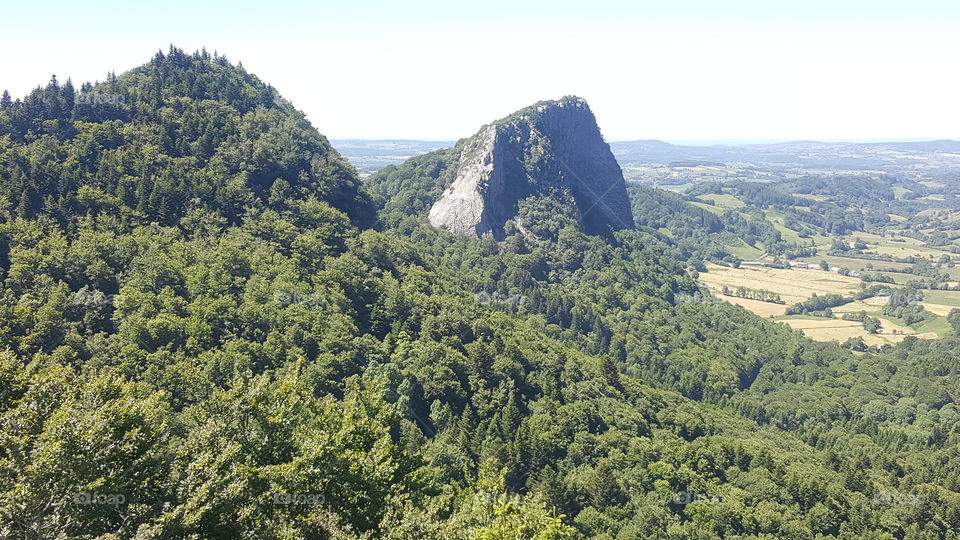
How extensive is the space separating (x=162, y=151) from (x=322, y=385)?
218ft

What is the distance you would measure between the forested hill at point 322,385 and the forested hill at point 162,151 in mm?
→ 542

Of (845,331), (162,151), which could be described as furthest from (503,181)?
(845,331)

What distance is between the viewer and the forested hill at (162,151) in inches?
3369

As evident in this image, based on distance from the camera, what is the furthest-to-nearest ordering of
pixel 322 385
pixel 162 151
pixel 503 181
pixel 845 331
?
pixel 503 181 → pixel 845 331 → pixel 162 151 → pixel 322 385

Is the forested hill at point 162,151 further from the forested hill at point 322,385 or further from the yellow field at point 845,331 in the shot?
the yellow field at point 845,331

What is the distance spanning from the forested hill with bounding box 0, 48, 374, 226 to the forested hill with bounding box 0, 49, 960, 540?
1.78ft

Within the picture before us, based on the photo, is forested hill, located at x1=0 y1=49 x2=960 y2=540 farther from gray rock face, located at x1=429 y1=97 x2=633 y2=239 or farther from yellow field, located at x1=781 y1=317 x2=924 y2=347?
gray rock face, located at x1=429 y1=97 x2=633 y2=239

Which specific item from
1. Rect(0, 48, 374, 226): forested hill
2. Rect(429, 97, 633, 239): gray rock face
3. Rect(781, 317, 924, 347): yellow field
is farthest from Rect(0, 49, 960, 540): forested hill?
Rect(429, 97, 633, 239): gray rock face

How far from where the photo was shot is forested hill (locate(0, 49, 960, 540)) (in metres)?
25.0

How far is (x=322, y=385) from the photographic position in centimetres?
6512

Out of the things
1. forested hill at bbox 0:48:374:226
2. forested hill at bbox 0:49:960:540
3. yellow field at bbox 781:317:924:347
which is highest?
forested hill at bbox 0:48:374:226

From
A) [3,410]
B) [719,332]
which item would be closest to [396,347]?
[3,410]

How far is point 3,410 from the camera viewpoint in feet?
86.5

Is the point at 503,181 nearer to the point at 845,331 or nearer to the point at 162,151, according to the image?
the point at 162,151
